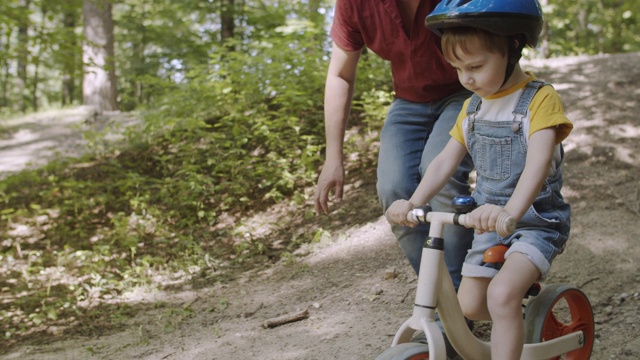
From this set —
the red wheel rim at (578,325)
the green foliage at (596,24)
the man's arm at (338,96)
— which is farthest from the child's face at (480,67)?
the green foliage at (596,24)

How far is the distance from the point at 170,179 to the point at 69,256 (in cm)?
156

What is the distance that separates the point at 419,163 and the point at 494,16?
95 cm

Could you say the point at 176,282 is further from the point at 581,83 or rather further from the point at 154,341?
the point at 581,83

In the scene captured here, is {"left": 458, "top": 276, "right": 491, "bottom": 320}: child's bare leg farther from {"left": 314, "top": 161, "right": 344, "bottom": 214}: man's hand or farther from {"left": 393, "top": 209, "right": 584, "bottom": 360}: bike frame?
{"left": 314, "top": 161, "right": 344, "bottom": 214}: man's hand

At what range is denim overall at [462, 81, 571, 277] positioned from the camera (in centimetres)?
231

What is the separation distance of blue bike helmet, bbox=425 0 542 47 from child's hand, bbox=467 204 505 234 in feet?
2.23

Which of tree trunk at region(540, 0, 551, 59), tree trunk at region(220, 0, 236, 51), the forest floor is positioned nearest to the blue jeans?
the forest floor

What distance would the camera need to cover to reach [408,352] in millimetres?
2098

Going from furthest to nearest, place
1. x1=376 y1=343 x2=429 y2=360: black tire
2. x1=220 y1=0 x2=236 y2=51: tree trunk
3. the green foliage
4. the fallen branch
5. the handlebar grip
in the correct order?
the green foliage < x1=220 y1=0 x2=236 y2=51: tree trunk < the fallen branch < x1=376 y1=343 x2=429 y2=360: black tire < the handlebar grip

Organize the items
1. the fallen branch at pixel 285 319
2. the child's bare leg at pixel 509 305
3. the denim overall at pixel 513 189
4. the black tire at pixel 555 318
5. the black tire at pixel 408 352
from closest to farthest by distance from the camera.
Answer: the black tire at pixel 408 352, the child's bare leg at pixel 509 305, the denim overall at pixel 513 189, the black tire at pixel 555 318, the fallen branch at pixel 285 319

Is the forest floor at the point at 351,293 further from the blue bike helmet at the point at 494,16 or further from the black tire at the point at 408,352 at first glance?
the blue bike helmet at the point at 494,16

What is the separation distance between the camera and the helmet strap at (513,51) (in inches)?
90.2

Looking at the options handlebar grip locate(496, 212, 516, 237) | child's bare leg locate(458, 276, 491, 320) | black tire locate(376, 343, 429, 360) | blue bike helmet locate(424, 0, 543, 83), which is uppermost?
blue bike helmet locate(424, 0, 543, 83)

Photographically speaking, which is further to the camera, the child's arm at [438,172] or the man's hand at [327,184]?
the man's hand at [327,184]
